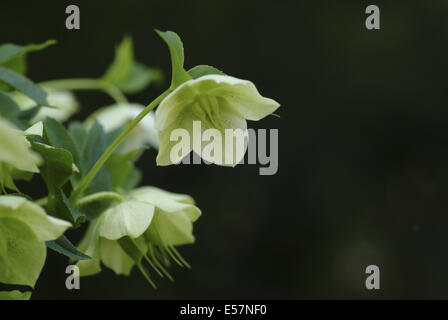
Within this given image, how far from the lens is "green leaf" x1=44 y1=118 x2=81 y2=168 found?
1.08ft

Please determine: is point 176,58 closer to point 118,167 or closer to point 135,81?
point 118,167

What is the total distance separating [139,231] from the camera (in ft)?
1.03

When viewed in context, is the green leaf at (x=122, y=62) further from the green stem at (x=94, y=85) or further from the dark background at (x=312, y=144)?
the dark background at (x=312, y=144)

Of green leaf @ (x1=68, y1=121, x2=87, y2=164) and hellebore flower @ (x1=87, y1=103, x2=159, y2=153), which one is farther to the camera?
hellebore flower @ (x1=87, y1=103, x2=159, y2=153)

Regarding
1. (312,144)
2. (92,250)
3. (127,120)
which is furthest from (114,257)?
(312,144)

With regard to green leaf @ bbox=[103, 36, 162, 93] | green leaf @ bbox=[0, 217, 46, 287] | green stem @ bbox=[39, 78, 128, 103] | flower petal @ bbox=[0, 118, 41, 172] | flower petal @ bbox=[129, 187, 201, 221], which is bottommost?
green leaf @ bbox=[0, 217, 46, 287]

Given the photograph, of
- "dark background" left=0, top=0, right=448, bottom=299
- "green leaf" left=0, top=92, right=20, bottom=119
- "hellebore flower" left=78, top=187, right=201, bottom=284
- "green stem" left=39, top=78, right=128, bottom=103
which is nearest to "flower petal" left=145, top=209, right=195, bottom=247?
"hellebore flower" left=78, top=187, right=201, bottom=284

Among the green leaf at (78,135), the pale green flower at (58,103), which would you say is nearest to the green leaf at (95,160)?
the green leaf at (78,135)

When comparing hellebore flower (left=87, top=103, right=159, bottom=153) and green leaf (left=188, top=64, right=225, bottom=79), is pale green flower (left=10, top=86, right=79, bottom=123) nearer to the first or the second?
hellebore flower (left=87, top=103, right=159, bottom=153)

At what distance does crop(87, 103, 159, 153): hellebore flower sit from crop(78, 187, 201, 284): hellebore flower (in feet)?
0.62

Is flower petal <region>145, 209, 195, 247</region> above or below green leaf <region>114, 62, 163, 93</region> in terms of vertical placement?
below

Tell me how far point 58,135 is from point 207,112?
9cm

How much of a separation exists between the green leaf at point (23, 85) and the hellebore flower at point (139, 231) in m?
0.08
